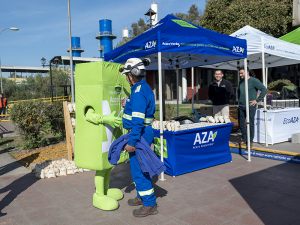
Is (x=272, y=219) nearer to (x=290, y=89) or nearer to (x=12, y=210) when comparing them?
(x=12, y=210)

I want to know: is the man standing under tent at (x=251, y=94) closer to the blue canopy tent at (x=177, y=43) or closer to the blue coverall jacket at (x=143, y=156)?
the blue canopy tent at (x=177, y=43)

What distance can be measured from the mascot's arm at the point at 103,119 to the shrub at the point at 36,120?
15.5 feet

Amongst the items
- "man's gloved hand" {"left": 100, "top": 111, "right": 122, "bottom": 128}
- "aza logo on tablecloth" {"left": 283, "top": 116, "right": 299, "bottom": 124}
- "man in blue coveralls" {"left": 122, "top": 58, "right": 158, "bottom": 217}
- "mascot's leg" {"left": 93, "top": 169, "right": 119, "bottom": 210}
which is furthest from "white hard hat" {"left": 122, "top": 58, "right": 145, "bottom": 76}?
"aza logo on tablecloth" {"left": 283, "top": 116, "right": 299, "bottom": 124}

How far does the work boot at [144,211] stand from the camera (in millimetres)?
4008

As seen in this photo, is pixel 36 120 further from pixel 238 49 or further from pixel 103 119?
pixel 238 49

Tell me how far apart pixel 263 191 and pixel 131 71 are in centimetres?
282

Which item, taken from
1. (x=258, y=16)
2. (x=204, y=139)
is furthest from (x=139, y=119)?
(x=258, y=16)

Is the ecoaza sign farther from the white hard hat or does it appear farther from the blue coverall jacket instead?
the white hard hat

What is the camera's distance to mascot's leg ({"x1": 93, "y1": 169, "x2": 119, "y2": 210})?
427 centimetres

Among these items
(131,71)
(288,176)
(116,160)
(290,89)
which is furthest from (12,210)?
(290,89)

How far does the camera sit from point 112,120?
4.05 meters

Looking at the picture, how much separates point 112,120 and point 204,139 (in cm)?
265

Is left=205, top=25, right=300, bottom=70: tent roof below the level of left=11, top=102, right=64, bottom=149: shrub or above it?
above

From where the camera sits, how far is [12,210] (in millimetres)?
4477
